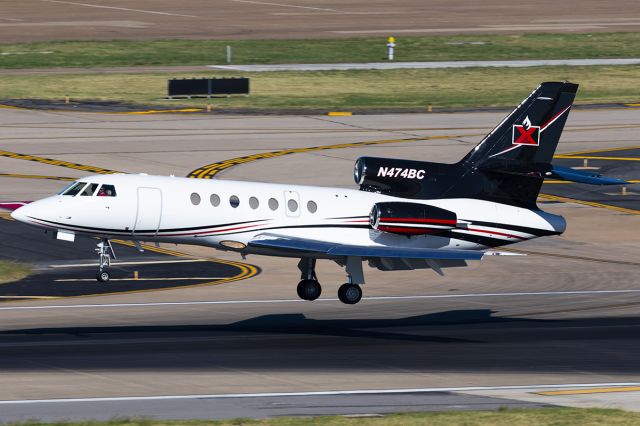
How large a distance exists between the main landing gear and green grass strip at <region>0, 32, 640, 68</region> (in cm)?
6280

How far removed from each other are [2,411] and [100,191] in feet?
38.2

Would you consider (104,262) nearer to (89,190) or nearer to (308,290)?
(89,190)

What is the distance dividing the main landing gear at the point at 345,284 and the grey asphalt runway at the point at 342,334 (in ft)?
2.83

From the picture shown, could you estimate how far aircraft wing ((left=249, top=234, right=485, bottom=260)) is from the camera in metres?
39.9

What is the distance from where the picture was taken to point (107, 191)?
39.9 m

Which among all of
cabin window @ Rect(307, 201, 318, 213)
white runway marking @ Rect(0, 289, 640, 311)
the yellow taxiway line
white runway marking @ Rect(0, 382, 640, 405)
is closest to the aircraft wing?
cabin window @ Rect(307, 201, 318, 213)

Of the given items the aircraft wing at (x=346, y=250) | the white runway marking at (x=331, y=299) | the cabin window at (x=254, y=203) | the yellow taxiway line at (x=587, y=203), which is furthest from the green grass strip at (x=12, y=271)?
the yellow taxiway line at (x=587, y=203)

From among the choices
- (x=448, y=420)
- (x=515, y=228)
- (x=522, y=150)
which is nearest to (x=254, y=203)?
(x=515, y=228)

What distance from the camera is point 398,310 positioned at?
147 ft

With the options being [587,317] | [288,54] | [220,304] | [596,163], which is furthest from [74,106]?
[587,317]

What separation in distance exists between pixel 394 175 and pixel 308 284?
15.1 ft

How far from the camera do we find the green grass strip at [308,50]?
10475 cm

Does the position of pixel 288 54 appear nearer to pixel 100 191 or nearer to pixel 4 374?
pixel 100 191

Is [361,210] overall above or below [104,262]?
above
